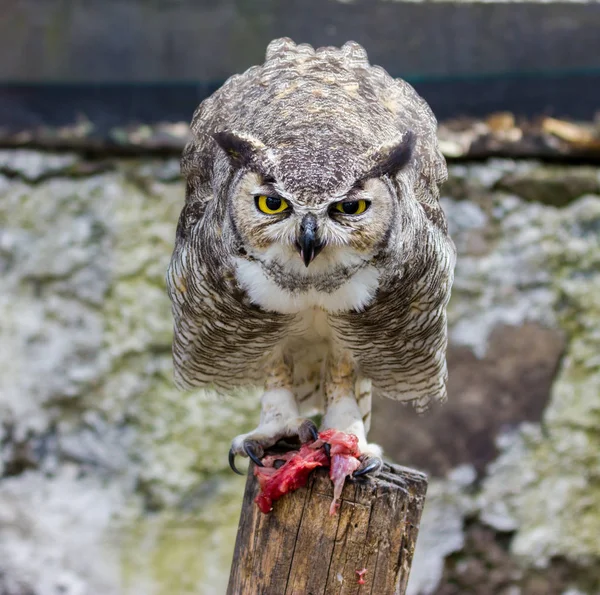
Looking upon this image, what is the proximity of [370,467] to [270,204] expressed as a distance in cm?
73

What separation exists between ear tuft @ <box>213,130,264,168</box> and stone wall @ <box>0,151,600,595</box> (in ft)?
6.92

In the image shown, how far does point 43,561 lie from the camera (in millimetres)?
3838

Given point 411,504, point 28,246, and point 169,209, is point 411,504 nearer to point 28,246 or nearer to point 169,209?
point 169,209

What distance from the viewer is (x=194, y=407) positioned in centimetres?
379

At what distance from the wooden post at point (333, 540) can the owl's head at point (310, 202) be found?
1.81 feet

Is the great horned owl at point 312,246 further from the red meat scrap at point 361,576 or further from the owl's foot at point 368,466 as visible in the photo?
the red meat scrap at point 361,576

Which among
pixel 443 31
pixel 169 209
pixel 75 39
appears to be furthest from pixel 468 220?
pixel 75 39

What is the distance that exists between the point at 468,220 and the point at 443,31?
0.90 meters

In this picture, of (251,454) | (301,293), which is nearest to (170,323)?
(251,454)

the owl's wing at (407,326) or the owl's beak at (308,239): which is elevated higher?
the owl's wing at (407,326)

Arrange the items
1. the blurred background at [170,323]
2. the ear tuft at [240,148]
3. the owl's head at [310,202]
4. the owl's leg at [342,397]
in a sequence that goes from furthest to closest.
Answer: the blurred background at [170,323] < the owl's leg at [342,397] < the ear tuft at [240,148] < the owl's head at [310,202]

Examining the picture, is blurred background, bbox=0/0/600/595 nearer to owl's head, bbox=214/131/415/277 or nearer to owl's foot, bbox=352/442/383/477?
owl's foot, bbox=352/442/383/477

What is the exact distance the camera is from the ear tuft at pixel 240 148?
5.50ft

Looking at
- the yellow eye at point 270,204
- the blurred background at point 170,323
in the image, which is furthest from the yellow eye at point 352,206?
the blurred background at point 170,323
